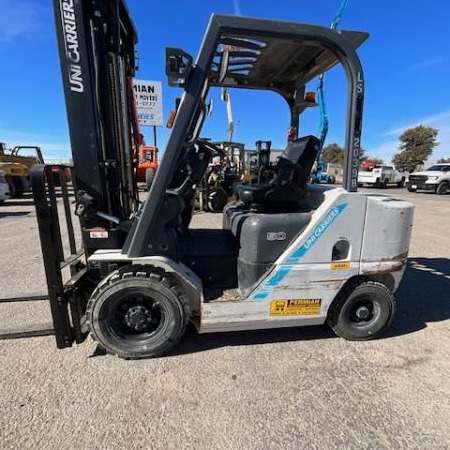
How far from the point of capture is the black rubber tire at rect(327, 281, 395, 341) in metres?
3.21

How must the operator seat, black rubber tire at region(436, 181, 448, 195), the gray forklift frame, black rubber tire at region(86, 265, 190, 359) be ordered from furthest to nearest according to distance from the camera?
1. black rubber tire at region(436, 181, 448, 195)
2. the operator seat
3. black rubber tire at region(86, 265, 190, 359)
4. the gray forklift frame

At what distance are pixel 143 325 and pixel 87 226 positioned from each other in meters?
1.06

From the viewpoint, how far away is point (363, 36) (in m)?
2.72

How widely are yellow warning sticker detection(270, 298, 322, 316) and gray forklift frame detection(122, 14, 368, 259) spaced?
3.63 ft

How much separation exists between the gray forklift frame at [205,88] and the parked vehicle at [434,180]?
24.9 meters

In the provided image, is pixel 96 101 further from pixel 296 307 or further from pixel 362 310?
pixel 362 310

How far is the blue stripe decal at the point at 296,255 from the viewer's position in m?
2.95

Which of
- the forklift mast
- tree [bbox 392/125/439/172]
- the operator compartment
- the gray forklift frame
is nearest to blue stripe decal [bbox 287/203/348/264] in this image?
the operator compartment

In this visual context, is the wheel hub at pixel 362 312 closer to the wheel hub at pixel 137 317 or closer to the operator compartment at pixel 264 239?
the operator compartment at pixel 264 239

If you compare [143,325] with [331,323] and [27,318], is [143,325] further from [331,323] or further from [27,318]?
[331,323]

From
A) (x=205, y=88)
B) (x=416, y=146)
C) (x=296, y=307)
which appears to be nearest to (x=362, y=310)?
(x=296, y=307)

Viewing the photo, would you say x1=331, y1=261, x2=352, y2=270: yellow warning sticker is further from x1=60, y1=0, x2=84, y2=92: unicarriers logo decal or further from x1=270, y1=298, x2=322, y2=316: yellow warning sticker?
x1=60, y1=0, x2=84, y2=92: unicarriers logo decal

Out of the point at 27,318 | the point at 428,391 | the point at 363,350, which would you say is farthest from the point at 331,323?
the point at 27,318

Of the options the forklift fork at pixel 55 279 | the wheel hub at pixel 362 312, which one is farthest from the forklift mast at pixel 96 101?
the wheel hub at pixel 362 312
